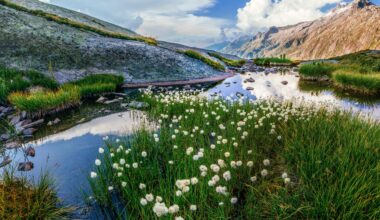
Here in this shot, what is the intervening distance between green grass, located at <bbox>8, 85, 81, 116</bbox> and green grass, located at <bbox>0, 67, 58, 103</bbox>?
1666mm

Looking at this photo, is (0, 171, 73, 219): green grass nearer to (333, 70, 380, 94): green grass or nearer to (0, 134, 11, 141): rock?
(0, 134, 11, 141): rock

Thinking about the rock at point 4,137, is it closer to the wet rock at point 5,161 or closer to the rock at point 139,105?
the wet rock at point 5,161

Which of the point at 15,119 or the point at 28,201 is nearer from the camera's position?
the point at 28,201

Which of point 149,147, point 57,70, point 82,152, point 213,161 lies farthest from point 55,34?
point 213,161

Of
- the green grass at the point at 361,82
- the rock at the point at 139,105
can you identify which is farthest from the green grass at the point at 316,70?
the rock at the point at 139,105

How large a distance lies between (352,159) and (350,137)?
1215mm

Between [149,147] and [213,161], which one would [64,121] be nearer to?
[149,147]

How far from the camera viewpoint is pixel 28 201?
5609 mm

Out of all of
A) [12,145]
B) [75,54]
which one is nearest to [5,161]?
[12,145]

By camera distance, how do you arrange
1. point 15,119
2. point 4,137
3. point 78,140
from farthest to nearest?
point 15,119, point 4,137, point 78,140

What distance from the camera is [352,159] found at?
569 cm

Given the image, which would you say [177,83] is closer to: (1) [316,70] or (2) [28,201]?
(1) [316,70]

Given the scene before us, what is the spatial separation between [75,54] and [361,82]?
1003 inches

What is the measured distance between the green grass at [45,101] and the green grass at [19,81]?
1666 millimetres
